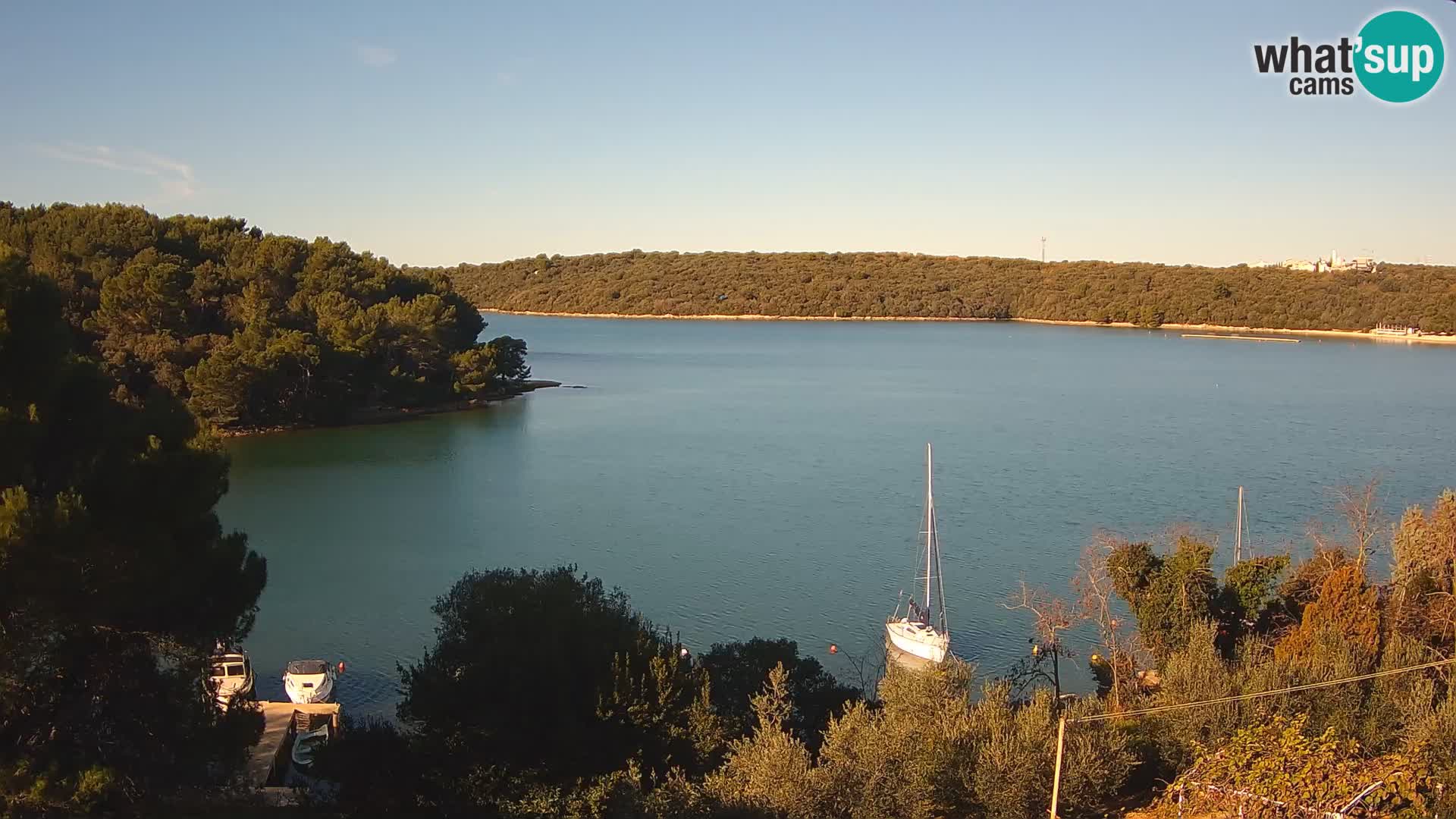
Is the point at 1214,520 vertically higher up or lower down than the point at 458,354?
lower down

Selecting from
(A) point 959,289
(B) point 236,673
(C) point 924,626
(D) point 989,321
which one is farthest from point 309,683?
(A) point 959,289

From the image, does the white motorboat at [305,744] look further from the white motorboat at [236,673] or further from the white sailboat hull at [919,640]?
the white sailboat hull at [919,640]

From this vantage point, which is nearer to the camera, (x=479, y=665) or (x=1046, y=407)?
(x=479, y=665)

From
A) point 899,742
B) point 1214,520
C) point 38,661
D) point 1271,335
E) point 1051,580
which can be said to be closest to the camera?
point 38,661

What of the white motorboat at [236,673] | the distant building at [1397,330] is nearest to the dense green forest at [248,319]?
the white motorboat at [236,673]

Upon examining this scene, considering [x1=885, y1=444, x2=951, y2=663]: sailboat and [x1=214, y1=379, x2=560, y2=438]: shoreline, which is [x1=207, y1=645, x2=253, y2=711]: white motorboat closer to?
[x1=885, y1=444, x2=951, y2=663]: sailboat

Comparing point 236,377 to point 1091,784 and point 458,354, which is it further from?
point 1091,784

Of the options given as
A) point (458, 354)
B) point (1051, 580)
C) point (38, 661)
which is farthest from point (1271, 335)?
point (38, 661)
